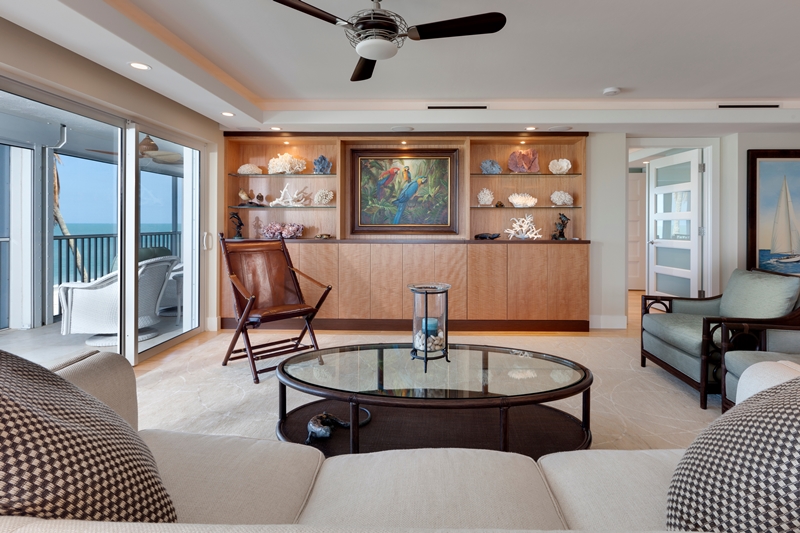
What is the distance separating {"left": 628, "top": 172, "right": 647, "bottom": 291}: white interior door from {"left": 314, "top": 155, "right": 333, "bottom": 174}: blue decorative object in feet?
19.3

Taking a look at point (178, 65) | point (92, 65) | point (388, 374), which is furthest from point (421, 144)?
point (388, 374)

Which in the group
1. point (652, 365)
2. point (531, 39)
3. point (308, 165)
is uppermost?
point (531, 39)

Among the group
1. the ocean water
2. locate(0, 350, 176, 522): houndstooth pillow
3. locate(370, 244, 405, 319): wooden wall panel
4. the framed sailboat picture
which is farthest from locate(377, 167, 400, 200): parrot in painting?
locate(0, 350, 176, 522): houndstooth pillow

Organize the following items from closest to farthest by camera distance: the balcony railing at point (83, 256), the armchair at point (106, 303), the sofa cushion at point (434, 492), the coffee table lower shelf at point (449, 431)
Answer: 1. the sofa cushion at point (434, 492)
2. the coffee table lower shelf at point (449, 431)
3. the balcony railing at point (83, 256)
4. the armchair at point (106, 303)

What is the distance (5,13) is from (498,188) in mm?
4506

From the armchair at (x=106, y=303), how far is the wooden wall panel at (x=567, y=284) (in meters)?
3.94

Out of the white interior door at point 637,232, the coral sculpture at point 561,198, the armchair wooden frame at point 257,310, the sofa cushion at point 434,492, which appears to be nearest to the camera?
the sofa cushion at point 434,492

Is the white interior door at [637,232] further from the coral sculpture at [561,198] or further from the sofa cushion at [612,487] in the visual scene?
the sofa cushion at [612,487]

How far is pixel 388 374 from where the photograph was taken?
2256mm

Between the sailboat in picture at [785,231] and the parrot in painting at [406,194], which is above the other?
the parrot in painting at [406,194]

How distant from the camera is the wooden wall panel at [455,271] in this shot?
16.8 ft

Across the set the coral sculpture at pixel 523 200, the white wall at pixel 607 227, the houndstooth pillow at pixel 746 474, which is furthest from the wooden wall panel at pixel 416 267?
the houndstooth pillow at pixel 746 474

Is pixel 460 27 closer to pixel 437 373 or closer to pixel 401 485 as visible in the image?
pixel 437 373

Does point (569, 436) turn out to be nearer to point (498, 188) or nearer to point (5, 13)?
point (5, 13)
